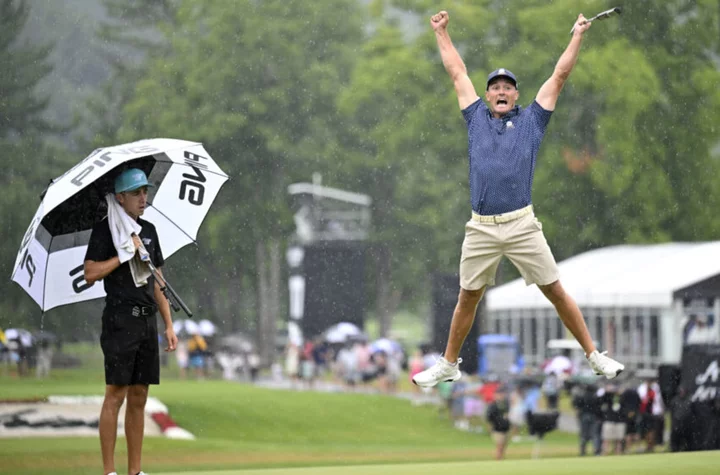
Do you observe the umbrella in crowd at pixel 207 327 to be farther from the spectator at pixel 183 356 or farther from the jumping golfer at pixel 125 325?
the jumping golfer at pixel 125 325

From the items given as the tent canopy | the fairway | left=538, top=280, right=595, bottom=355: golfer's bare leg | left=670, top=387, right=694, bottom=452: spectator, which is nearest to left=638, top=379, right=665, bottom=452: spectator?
left=670, top=387, right=694, bottom=452: spectator

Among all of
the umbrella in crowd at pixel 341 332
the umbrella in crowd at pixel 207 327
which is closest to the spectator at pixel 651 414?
the umbrella in crowd at pixel 341 332

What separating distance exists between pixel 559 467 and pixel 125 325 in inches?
110

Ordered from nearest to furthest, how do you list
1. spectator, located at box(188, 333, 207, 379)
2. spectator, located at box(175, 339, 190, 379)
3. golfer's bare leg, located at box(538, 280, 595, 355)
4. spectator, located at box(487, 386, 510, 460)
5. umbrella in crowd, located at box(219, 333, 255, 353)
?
1. golfer's bare leg, located at box(538, 280, 595, 355)
2. spectator, located at box(487, 386, 510, 460)
3. spectator, located at box(188, 333, 207, 379)
4. spectator, located at box(175, 339, 190, 379)
5. umbrella in crowd, located at box(219, 333, 255, 353)

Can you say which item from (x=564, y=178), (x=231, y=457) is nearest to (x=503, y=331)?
(x=564, y=178)

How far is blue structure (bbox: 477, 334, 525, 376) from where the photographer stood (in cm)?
2273

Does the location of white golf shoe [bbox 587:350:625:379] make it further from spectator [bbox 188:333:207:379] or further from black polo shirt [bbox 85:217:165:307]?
spectator [bbox 188:333:207:379]

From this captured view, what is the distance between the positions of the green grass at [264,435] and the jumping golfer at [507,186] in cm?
973

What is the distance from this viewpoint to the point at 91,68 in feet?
106

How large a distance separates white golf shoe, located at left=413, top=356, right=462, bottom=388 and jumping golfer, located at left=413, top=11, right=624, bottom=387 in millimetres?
378

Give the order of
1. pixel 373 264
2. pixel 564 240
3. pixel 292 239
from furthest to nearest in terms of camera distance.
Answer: pixel 373 264
pixel 292 239
pixel 564 240

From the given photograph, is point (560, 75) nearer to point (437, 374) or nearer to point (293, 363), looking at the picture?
point (437, 374)

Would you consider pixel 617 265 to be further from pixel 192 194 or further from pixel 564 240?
pixel 192 194

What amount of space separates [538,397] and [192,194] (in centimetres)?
1467
